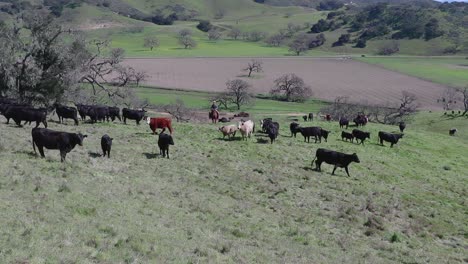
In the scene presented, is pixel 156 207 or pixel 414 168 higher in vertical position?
pixel 156 207

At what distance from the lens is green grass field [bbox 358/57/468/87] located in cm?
11825

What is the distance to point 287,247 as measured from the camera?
1433 cm

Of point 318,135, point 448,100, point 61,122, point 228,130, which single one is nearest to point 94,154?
point 61,122

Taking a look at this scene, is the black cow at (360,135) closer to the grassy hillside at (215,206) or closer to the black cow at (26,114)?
the grassy hillside at (215,206)

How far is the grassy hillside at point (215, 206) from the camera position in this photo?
11.7 meters

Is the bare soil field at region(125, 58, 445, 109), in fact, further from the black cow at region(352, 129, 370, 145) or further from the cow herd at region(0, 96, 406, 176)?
the cow herd at region(0, 96, 406, 176)

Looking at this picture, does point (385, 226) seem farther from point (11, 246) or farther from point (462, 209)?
point (11, 246)

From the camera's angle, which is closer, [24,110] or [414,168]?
[24,110]

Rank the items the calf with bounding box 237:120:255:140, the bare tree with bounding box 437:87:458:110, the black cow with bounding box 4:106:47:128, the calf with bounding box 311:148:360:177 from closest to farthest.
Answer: the calf with bounding box 311:148:360:177 < the black cow with bounding box 4:106:47:128 < the calf with bounding box 237:120:255:140 < the bare tree with bounding box 437:87:458:110

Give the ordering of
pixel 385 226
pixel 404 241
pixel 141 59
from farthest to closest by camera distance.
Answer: pixel 141 59 → pixel 385 226 → pixel 404 241

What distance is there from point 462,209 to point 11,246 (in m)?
21.4

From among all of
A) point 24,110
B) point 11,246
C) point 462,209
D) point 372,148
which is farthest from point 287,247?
point 372,148

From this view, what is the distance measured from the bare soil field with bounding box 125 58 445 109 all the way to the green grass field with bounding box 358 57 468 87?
5.12m

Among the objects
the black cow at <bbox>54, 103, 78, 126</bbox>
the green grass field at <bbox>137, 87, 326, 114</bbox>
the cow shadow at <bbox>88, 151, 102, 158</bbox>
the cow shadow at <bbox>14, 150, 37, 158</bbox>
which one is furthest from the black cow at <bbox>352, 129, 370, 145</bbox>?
the green grass field at <bbox>137, 87, 326, 114</bbox>
